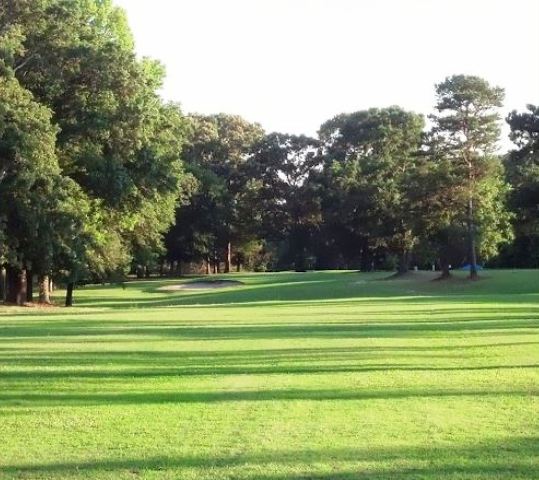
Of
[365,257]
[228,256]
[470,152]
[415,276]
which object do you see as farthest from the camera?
[228,256]

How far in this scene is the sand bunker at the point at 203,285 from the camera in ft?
238

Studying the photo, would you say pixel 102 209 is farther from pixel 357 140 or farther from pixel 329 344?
pixel 357 140

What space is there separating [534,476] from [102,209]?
135 ft

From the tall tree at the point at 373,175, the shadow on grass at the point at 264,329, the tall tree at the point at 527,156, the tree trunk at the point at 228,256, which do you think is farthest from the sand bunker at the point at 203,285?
the shadow on grass at the point at 264,329

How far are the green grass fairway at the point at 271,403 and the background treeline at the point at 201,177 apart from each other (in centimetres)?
1631

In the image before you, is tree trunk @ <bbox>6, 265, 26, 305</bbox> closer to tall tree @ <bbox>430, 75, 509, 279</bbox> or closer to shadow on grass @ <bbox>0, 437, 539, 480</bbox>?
tall tree @ <bbox>430, 75, 509, 279</bbox>

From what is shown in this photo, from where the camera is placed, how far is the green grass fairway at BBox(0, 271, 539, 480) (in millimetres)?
8305

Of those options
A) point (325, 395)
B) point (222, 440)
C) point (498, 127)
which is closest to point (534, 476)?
point (222, 440)

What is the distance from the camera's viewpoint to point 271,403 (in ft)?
38.8

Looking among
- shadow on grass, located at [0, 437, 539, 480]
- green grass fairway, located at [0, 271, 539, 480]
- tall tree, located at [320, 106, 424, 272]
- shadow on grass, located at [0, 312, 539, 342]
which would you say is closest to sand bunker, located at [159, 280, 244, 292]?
tall tree, located at [320, 106, 424, 272]

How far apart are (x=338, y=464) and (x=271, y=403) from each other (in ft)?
12.0

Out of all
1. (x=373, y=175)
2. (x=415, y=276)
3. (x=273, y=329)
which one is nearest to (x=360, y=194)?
(x=373, y=175)

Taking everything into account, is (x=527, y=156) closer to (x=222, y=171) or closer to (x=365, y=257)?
(x=365, y=257)

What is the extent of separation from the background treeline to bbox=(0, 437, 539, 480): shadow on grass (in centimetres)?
3111
